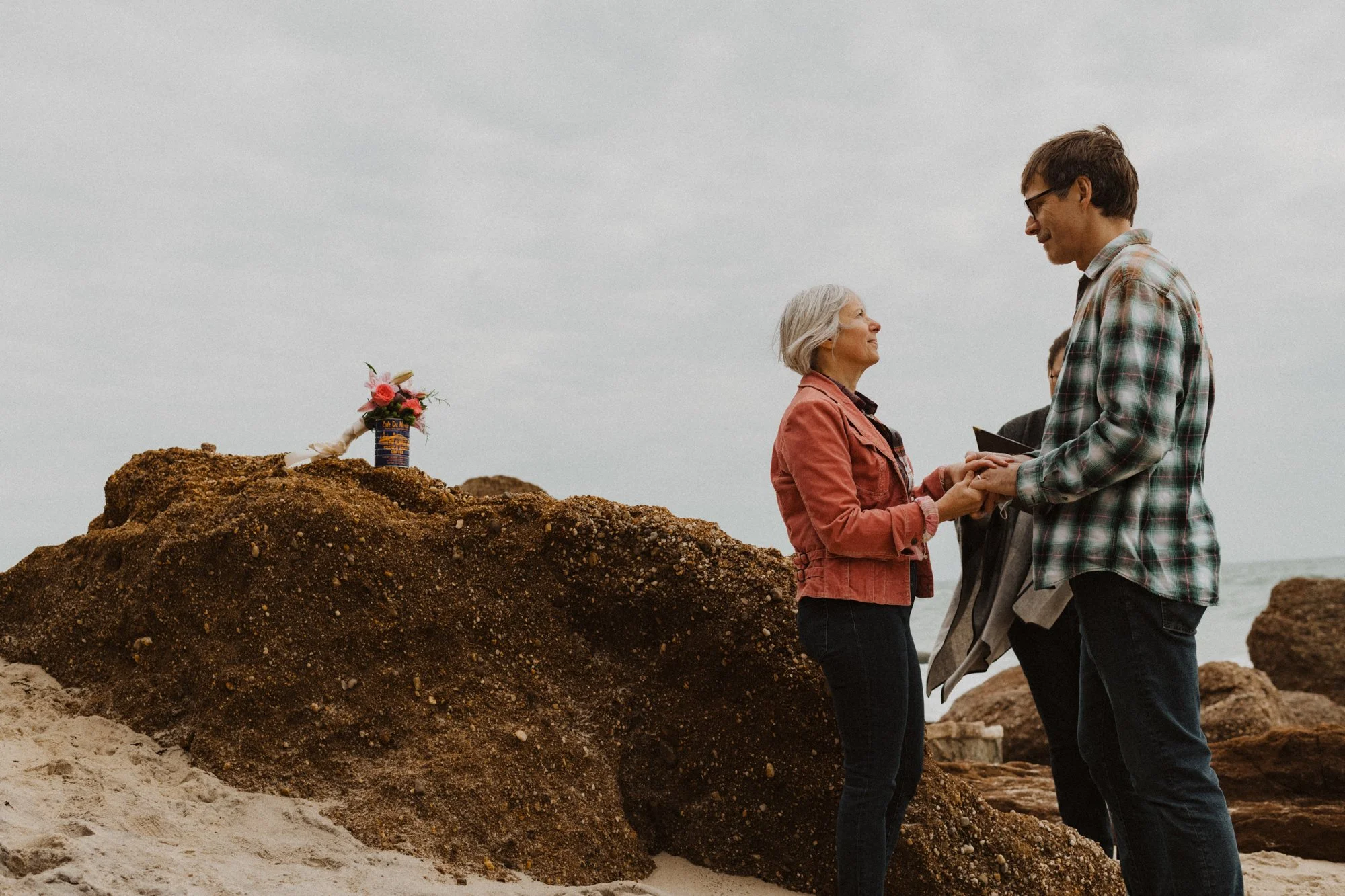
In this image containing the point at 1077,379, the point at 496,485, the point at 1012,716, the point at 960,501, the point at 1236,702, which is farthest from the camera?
the point at 496,485

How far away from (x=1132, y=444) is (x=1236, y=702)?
777cm

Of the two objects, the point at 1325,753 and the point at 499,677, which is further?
the point at 1325,753

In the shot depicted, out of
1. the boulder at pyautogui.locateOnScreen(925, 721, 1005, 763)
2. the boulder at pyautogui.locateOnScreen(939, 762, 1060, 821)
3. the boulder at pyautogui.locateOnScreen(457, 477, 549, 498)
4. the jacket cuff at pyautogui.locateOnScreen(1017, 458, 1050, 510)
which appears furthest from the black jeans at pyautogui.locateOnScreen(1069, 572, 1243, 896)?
the boulder at pyautogui.locateOnScreen(457, 477, 549, 498)

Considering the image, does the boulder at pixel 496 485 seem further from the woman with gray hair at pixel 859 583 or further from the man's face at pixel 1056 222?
the man's face at pixel 1056 222

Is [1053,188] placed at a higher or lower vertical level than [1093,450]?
higher

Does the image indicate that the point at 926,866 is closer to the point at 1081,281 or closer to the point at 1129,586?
the point at 1129,586

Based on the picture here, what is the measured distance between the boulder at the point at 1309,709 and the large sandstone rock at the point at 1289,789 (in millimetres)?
3889

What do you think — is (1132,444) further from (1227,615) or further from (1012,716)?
(1227,615)

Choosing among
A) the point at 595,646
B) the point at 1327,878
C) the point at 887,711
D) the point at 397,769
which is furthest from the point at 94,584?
the point at 1327,878

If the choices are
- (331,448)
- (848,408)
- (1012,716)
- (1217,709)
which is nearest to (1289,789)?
(1217,709)

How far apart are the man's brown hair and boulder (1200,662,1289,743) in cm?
712

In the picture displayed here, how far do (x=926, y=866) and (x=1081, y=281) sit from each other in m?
2.39

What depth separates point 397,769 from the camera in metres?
4.29

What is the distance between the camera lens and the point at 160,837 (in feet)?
12.5
